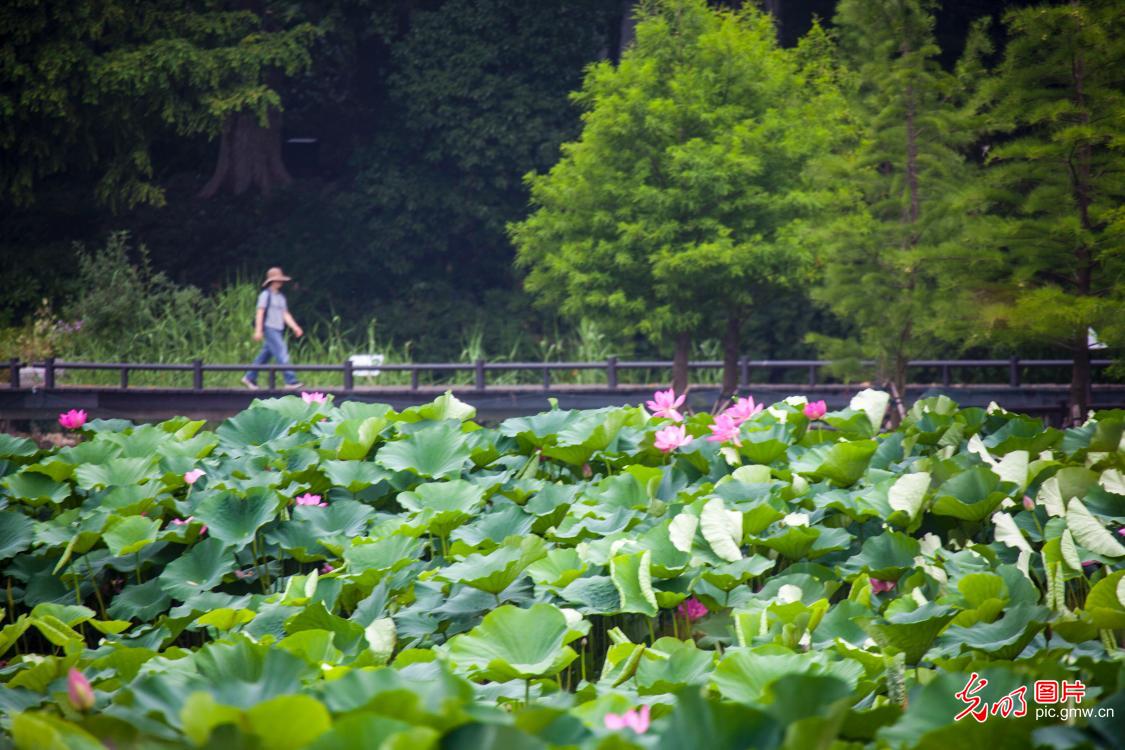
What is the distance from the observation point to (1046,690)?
1.34m

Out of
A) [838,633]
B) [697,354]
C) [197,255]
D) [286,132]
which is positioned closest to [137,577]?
[838,633]

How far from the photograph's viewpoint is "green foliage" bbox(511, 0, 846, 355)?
39.1 ft

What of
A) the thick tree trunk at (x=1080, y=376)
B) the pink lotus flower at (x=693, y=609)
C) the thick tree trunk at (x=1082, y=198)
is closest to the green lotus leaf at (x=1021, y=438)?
the pink lotus flower at (x=693, y=609)

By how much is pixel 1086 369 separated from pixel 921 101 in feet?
9.81

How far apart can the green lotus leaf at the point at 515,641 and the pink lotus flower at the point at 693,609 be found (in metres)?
0.69

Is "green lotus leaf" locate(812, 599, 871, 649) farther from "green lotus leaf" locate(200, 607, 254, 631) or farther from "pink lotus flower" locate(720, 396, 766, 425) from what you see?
"pink lotus flower" locate(720, 396, 766, 425)

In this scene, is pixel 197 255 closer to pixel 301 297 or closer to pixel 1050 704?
pixel 301 297

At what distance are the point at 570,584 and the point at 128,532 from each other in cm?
107

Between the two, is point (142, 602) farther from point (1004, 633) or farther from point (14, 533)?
point (1004, 633)

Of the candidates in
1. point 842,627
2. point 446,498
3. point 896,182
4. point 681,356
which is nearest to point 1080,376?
point 896,182

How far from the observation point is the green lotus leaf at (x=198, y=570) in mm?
2385

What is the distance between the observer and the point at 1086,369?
384 inches

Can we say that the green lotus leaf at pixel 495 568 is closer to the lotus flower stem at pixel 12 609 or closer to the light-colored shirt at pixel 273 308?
the lotus flower stem at pixel 12 609

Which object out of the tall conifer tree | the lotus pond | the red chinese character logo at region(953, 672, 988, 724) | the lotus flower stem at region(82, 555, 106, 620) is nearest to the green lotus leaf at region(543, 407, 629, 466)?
the lotus pond
